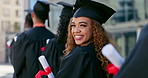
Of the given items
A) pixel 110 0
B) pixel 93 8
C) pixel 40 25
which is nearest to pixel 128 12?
pixel 110 0

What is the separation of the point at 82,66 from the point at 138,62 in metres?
0.79

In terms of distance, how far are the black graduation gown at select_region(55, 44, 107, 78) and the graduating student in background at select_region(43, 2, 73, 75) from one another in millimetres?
1315

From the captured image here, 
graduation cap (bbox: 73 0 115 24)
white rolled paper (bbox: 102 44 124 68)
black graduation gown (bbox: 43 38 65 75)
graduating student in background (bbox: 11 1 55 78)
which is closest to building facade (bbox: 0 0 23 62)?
graduating student in background (bbox: 11 1 55 78)

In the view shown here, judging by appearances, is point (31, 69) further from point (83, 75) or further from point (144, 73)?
point (144, 73)

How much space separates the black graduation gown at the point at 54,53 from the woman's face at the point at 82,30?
3.87ft

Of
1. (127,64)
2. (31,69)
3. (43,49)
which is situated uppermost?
(127,64)

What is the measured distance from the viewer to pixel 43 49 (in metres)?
4.09

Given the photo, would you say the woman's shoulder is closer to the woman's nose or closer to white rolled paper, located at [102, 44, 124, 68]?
the woman's nose

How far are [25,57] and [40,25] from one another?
49 centimetres

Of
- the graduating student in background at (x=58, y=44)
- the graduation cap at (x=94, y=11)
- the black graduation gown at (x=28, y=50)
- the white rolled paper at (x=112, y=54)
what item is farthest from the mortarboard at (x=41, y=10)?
the white rolled paper at (x=112, y=54)

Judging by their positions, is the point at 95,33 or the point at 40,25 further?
the point at 40,25

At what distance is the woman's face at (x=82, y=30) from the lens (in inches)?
102

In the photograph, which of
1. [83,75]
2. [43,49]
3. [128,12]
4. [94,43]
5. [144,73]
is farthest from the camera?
[128,12]

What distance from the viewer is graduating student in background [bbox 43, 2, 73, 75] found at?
3.77 meters
